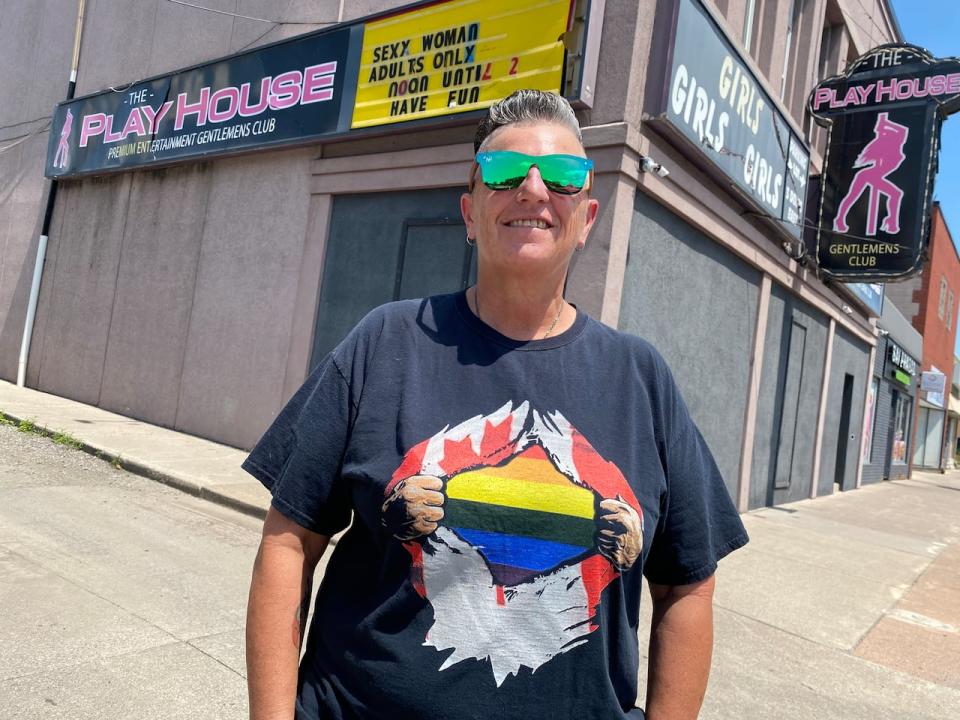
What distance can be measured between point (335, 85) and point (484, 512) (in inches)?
333

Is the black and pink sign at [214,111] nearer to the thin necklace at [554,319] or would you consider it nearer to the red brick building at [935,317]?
the thin necklace at [554,319]

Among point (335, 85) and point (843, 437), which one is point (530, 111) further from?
point (843, 437)

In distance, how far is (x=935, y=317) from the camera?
2700cm

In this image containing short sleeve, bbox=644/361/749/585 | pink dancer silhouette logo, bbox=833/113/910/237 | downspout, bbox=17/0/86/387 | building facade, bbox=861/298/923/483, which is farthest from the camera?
building facade, bbox=861/298/923/483

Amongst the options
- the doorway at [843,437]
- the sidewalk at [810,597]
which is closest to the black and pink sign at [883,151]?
the sidewalk at [810,597]

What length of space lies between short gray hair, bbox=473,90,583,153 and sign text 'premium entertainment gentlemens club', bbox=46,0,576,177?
5432mm

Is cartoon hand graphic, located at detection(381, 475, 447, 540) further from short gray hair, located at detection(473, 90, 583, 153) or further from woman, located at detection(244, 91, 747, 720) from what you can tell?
short gray hair, located at detection(473, 90, 583, 153)

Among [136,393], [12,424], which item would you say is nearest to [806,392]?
[136,393]

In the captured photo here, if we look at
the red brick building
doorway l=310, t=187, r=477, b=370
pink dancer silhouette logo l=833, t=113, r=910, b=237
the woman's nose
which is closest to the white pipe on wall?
doorway l=310, t=187, r=477, b=370

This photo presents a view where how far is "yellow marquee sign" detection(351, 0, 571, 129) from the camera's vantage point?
6922mm

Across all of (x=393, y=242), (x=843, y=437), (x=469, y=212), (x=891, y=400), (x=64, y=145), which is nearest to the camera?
(x=469, y=212)

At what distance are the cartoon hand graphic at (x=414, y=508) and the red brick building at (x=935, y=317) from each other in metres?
24.2

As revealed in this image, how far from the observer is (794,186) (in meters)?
10.3

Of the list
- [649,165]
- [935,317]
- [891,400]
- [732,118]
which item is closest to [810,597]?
[649,165]
